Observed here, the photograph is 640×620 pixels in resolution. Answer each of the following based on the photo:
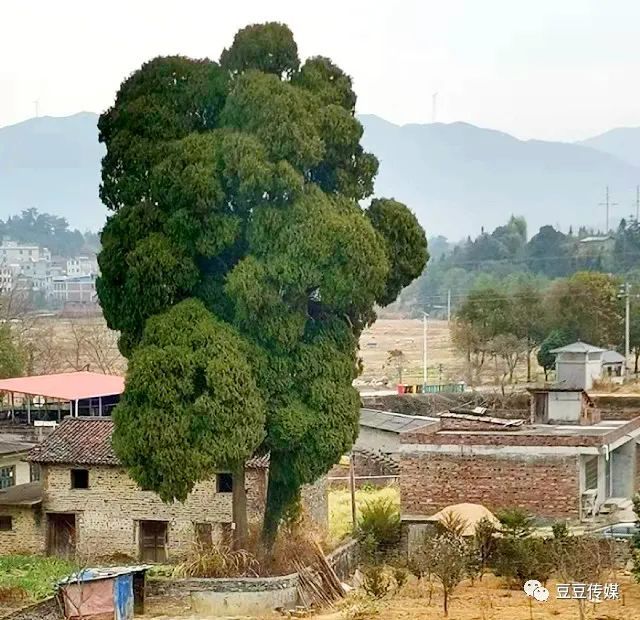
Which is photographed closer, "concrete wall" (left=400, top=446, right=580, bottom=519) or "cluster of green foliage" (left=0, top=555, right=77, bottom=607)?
"cluster of green foliage" (left=0, top=555, right=77, bottom=607)

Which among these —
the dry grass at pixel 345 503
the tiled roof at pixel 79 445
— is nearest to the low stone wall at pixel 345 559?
the dry grass at pixel 345 503

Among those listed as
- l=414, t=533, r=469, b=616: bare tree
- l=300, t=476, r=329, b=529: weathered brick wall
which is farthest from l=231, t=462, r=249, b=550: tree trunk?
l=300, t=476, r=329, b=529: weathered brick wall

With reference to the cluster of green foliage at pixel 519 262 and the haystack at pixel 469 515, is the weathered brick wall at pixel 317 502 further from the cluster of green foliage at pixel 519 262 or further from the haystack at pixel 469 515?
the cluster of green foliage at pixel 519 262

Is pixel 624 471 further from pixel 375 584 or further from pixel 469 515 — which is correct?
pixel 375 584

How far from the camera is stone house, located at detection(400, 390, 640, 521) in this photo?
1047 inches

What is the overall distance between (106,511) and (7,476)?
410 cm

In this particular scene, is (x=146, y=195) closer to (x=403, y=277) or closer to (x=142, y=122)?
(x=142, y=122)

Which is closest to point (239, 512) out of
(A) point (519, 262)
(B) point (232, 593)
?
(B) point (232, 593)

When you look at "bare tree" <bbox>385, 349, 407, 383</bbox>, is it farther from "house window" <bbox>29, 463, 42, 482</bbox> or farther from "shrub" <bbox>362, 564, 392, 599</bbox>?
"shrub" <bbox>362, 564, 392, 599</bbox>

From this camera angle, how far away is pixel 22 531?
25938mm

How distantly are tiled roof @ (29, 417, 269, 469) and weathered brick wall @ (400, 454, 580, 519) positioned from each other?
13.5 feet

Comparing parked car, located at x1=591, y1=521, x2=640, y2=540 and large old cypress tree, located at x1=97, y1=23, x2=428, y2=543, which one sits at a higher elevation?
large old cypress tree, located at x1=97, y1=23, x2=428, y2=543

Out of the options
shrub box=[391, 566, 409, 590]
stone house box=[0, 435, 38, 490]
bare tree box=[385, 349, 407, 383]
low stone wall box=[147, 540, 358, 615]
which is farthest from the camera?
bare tree box=[385, 349, 407, 383]

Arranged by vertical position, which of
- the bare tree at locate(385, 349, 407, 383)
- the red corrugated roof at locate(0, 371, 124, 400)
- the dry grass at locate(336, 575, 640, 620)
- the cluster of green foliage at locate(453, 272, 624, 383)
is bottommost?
the dry grass at locate(336, 575, 640, 620)
